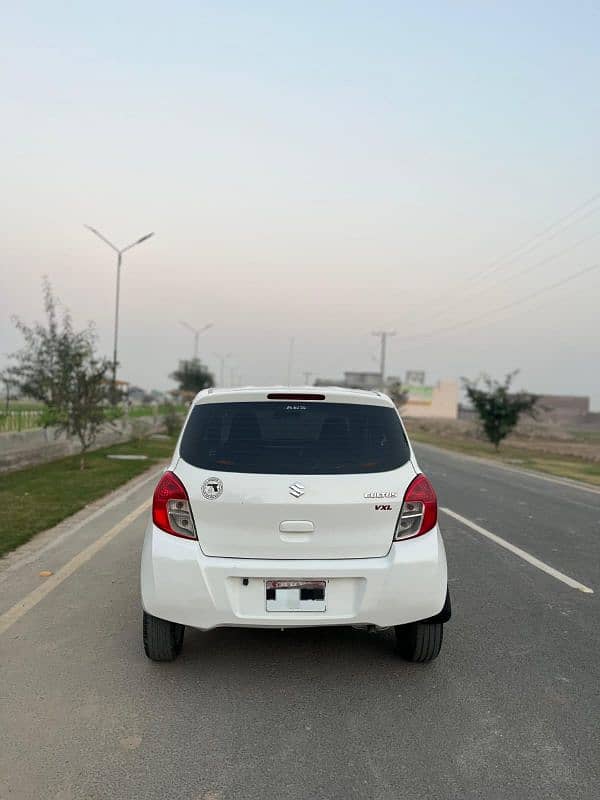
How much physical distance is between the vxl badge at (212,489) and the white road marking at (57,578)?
203 cm

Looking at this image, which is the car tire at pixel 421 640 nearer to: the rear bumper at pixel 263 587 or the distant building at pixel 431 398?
the rear bumper at pixel 263 587

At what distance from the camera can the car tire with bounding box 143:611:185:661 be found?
432 cm

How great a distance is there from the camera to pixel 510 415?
116 feet

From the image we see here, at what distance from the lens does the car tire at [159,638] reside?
170 inches

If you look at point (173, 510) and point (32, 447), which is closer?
point (173, 510)

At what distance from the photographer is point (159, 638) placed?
4.34 m

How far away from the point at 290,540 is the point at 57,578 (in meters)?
3.31

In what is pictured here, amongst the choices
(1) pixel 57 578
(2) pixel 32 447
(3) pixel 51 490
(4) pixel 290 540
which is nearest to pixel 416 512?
(4) pixel 290 540

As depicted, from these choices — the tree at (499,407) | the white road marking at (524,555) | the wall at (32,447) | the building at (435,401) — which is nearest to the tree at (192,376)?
the tree at (499,407)

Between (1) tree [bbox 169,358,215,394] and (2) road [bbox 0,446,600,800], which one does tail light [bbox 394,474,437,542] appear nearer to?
(2) road [bbox 0,446,600,800]

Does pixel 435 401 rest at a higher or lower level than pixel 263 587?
higher

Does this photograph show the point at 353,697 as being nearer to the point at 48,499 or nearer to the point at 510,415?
the point at 48,499

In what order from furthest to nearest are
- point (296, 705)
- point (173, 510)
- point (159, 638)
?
point (159, 638) → point (173, 510) → point (296, 705)

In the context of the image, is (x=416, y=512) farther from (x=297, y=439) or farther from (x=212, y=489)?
(x=212, y=489)
